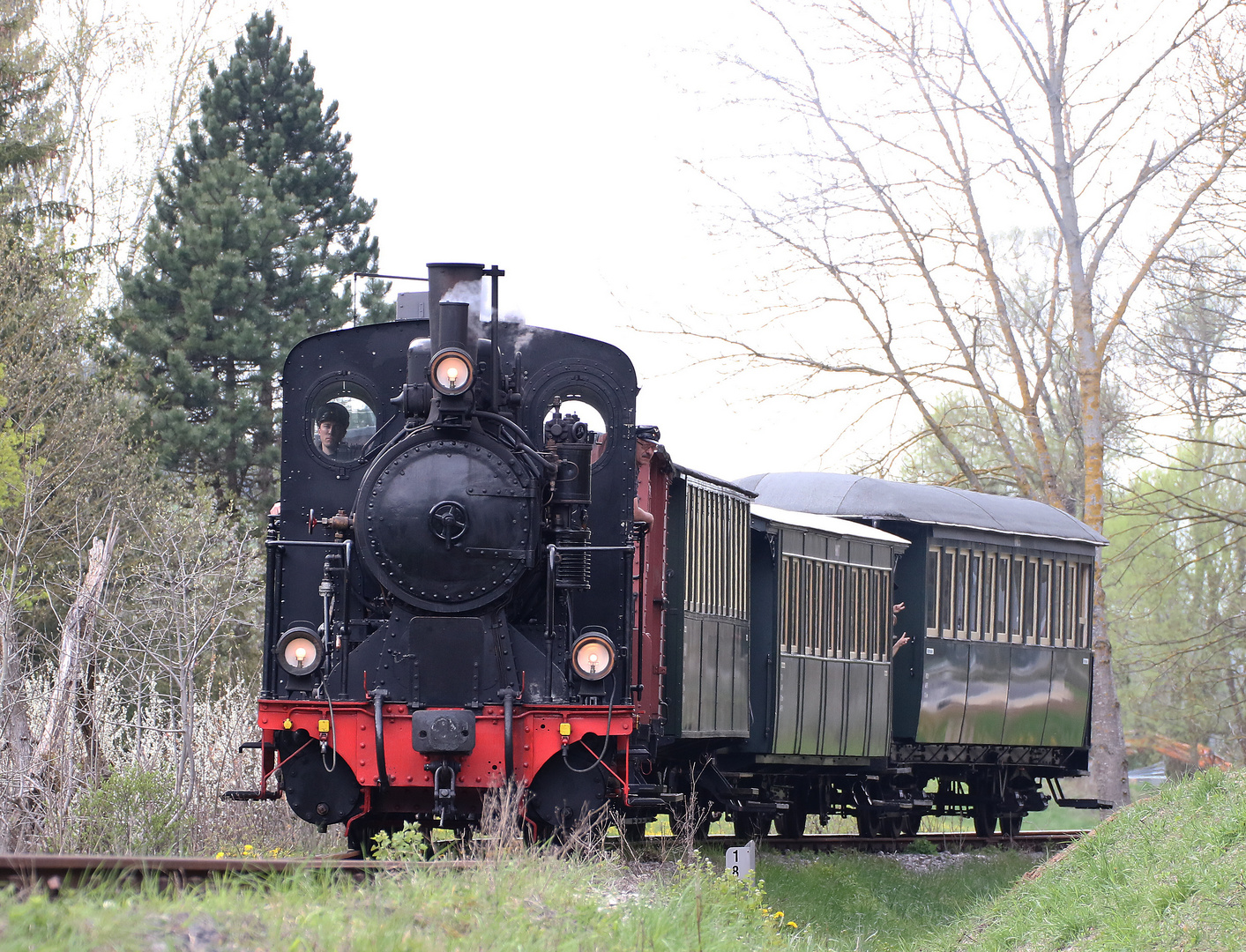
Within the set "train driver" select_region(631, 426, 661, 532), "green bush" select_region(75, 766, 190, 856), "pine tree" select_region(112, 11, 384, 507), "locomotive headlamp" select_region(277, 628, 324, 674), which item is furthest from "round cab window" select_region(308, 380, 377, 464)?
"pine tree" select_region(112, 11, 384, 507)

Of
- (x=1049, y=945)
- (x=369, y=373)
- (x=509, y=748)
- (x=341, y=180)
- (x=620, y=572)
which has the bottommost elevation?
(x=1049, y=945)

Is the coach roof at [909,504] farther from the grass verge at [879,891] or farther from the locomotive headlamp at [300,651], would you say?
the locomotive headlamp at [300,651]

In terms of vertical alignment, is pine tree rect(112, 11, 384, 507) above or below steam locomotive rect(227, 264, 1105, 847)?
above

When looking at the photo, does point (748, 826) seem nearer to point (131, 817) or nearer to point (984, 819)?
point (984, 819)

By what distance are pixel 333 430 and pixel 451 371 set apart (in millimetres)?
1215

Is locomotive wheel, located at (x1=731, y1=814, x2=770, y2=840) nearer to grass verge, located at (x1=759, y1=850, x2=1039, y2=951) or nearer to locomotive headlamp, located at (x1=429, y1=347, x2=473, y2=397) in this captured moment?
grass verge, located at (x1=759, y1=850, x2=1039, y2=951)

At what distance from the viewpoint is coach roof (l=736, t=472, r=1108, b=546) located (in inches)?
564

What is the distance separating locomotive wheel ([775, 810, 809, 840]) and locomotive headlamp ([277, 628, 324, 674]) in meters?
6.69

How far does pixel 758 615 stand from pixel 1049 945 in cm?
430

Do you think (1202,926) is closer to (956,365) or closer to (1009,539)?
(1009,539)

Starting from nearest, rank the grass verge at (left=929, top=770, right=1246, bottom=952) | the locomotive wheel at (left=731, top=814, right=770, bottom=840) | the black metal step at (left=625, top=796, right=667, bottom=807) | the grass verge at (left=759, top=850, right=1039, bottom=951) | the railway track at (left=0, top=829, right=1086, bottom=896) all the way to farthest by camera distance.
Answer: the railway track at (left=0, top=829, right=1086, bottom=896), the grass verge at (left=929, top=770, right=1246, bottom=952), the black metal step at (left=625, top=796, right=667, bottom=807), the grass verge at (left=759, top=850, right=1039, bottom=951), the locomotive wheel at (left=731, top=814, right=770, bottom=840)

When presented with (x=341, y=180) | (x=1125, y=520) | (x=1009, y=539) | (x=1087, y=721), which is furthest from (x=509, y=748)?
(x=1125, y=520)

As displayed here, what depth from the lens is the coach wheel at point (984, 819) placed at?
50.5 ft

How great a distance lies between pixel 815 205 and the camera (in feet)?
62.4
